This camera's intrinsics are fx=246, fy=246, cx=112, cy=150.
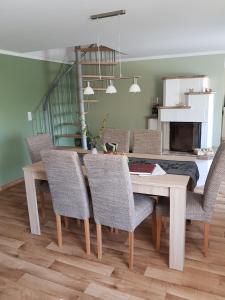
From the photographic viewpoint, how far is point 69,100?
19.2 ft

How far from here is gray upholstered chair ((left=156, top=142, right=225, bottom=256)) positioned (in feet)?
6.53

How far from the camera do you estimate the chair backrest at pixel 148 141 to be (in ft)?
10.3

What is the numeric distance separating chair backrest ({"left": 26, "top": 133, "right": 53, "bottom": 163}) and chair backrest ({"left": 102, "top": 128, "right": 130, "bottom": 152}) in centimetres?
79

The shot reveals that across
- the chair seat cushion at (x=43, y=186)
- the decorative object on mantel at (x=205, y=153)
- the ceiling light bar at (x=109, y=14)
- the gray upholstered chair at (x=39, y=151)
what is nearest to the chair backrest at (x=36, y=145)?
the gray upholstered chair at (x=39, y=151)

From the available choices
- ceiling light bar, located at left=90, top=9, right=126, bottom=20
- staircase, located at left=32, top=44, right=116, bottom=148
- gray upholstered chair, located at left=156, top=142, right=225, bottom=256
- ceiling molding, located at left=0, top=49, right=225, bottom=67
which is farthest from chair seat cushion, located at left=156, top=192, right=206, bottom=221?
ceiling molding, located at left=0, top=49, right=225, bottom=67

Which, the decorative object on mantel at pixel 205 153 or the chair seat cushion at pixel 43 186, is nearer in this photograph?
the chair seat cushion at pixel 43 186

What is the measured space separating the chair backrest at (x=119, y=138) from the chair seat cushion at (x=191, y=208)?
1147 millimetres

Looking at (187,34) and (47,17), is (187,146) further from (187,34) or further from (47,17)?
(47,17)

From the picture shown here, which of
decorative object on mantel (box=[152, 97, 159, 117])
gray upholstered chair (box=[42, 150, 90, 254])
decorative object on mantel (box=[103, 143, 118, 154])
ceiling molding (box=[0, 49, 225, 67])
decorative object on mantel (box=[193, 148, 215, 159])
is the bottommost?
decorative object on mantel (box=[193, 148, 215, 159])

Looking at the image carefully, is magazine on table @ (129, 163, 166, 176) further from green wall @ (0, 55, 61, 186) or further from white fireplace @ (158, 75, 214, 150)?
white fireplace @ (158, 75, 214, 150)

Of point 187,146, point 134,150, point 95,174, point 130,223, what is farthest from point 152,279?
point 187,146

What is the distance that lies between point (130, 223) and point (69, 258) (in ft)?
2.40

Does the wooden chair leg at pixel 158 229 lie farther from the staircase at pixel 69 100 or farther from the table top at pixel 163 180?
the staircase at pixel 69 100

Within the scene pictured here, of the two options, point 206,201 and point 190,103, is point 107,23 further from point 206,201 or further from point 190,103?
point 190,103
